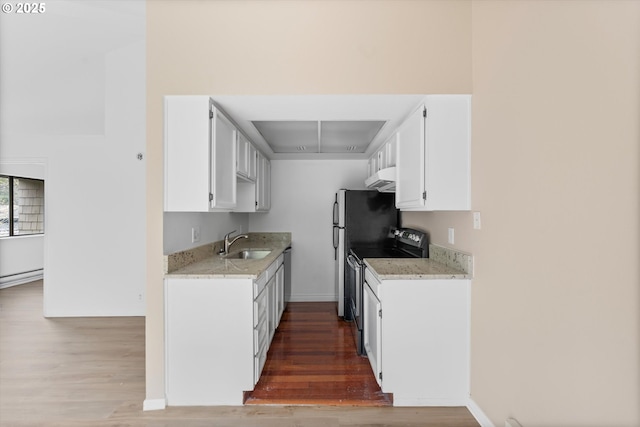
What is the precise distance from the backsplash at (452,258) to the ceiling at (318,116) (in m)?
1.16

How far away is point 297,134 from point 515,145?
2411mm

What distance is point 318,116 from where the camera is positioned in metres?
2.40

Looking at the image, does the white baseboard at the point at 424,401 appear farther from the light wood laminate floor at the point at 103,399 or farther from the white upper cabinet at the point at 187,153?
the white upper cabinet at the point at 187,153

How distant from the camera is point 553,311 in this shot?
1.31 metres

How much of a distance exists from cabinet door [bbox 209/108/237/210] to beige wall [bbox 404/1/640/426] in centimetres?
181

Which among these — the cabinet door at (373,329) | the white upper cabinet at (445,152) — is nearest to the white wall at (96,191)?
the cabinet door at (373,329)

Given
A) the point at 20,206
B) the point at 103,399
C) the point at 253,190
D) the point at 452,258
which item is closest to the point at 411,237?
the point at 452,258

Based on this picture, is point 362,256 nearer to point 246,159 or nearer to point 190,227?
point 246,159

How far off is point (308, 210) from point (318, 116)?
2.41 metres

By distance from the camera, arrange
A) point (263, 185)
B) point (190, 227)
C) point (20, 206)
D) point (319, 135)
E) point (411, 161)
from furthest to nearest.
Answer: point (20, 206) → point (263, 185) → point (319, 135) → point (190, 227) → point (411, 161)

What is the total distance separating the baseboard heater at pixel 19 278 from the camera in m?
5.30

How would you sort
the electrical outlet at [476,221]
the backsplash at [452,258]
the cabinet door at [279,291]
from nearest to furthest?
1. the electrical outlet at [476,221]
2. the backsplash at [452,258]
3. the cabinet door at [279,291]

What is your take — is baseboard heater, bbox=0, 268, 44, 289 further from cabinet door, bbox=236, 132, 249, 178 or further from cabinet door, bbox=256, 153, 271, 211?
cabinet door, bbox=236, 132, 249, 178

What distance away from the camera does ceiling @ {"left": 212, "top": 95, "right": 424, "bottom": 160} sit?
2.07 m
